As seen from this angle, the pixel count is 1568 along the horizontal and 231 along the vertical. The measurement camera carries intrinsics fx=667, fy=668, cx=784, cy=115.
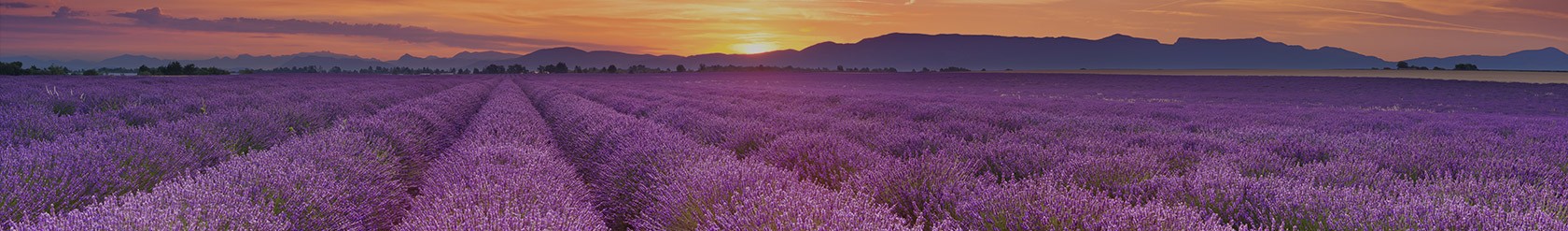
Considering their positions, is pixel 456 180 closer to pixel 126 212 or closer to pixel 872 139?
pixel 126 212

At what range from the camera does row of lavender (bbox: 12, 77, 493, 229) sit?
6.81 feet

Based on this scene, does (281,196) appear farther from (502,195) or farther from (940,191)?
(940,191)

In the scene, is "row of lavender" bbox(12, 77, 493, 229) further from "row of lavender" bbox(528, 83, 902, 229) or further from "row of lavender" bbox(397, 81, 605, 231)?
"row of lavender" bbox(528, 83, 902, 229)

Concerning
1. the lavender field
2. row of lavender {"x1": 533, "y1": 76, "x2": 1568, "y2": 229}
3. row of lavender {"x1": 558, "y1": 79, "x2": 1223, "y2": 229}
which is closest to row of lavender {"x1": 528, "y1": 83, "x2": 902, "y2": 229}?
the lavender field

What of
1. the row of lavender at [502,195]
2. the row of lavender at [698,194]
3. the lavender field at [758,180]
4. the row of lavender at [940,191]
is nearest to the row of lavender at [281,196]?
the lavender field at [758,180]

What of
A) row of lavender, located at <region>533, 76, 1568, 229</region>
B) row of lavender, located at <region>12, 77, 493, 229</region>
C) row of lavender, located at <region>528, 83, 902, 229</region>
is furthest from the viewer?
row of lavender, located at <region>533, 76, 1568, 229</region>

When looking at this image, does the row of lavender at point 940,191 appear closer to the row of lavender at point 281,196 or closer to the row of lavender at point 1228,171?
the row of lavender at point 1228,171

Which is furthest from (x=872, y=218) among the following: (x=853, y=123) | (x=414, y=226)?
(x=853, y=123)

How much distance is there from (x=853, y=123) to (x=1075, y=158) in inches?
122

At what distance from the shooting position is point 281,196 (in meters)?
2.74

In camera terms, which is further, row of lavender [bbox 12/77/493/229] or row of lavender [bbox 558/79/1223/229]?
row of lavender [bbox 558/79/1223/229]

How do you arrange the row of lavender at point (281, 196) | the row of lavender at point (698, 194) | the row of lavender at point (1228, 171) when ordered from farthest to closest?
the row of lavender at point (1228, 171) → the row of lavender at point (698, 194) → the row of lavender at point (281, 196)

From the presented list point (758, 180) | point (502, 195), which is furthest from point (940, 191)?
point (502, 195)

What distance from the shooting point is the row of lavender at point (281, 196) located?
2074 mm
